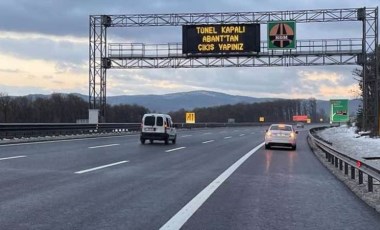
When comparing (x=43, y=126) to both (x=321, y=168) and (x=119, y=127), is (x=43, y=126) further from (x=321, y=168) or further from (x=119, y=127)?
(x=321, y=168)

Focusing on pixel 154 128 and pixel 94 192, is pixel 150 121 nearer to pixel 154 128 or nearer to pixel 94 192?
pixel 154 128

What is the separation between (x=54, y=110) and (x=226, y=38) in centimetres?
7611

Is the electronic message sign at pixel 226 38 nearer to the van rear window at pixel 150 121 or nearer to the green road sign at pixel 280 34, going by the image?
the green road sign at pixel 280 34

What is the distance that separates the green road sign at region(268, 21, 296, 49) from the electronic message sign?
115cm

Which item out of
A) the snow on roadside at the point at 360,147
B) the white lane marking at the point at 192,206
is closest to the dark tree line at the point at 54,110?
the snow on roadside at the point at 360,147

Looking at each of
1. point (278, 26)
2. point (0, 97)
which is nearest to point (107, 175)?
point (278, 26)

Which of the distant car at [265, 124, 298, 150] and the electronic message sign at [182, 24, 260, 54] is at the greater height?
the electronic message sign at [182, 24, 260, 54]

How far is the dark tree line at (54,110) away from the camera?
3728 inches

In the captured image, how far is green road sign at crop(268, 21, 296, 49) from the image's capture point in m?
40.3

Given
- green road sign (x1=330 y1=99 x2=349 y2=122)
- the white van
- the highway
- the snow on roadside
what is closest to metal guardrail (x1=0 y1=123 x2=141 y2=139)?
the white van

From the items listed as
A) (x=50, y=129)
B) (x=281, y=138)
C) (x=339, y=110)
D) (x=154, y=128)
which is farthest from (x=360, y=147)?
(x=339, y=110)

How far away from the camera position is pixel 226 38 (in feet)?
136

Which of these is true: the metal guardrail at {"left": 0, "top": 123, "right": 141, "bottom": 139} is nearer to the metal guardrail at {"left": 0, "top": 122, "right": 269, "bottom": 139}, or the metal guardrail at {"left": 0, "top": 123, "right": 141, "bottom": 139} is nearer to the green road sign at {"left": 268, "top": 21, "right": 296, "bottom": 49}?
the metal guardrail at {"left": 0, "top": 122, "right": 269, "bottom": 139}

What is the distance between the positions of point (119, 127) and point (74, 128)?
30.5 ft
